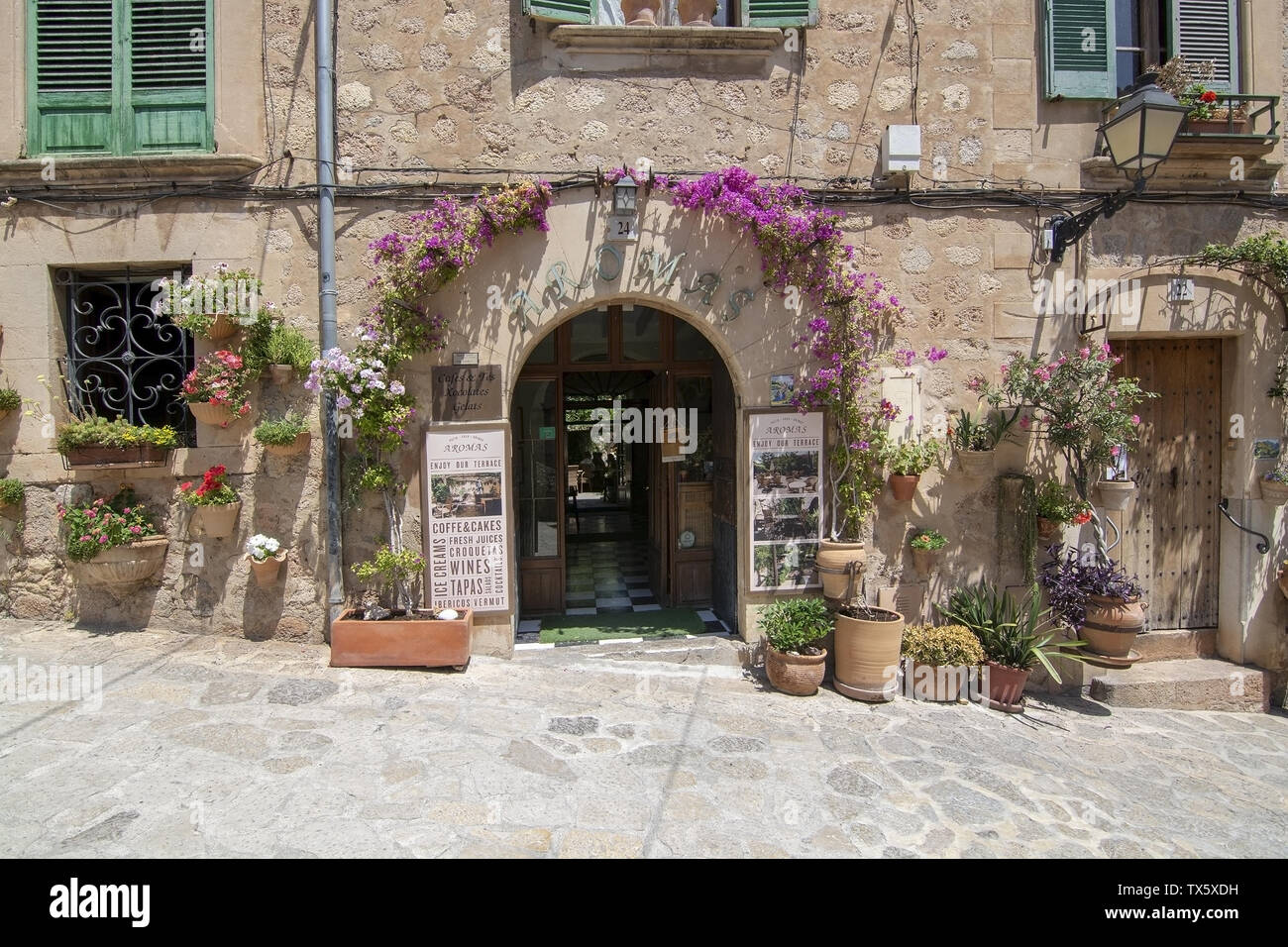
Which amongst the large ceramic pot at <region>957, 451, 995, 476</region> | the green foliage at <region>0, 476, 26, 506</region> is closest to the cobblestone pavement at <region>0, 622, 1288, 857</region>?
the green foliage at <region>0, 476, 26, 506</region>

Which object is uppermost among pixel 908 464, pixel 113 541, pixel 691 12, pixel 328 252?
pixel 691 12

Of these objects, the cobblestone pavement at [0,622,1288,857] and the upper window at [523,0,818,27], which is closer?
the cobblestone pavement at [0,622,1288,857]

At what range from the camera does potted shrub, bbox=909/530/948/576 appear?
5438 millimetres

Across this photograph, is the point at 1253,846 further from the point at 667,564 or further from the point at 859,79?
the point at 859,79

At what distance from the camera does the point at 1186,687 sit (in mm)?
5742

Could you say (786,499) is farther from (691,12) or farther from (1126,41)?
(1126,41)

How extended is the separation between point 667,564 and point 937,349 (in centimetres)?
308

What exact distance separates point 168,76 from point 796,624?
614 cm

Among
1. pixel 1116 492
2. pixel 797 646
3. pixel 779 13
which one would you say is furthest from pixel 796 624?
pixel 779 13

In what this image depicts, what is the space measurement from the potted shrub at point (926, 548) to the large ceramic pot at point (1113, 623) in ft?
3.79

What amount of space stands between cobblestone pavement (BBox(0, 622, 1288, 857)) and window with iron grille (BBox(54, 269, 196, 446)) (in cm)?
169

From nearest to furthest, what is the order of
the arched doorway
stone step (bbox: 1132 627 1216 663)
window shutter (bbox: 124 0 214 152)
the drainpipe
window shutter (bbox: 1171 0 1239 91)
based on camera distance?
the drainpipe < window shutter (bbox: 124 0 214 152) < window shutter (bbox: 1171 0 1239 91) < stone step (bbox: 1132 627 1216 663) < the arched doorway

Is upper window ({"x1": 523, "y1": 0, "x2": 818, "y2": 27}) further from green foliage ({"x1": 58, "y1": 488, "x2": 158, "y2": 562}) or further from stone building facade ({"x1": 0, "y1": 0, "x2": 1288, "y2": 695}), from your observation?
green foliage ({"x1": 58, "y1": 488, "x2": 158, "y2": 562})

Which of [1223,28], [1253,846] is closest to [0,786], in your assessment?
[1253,846]
